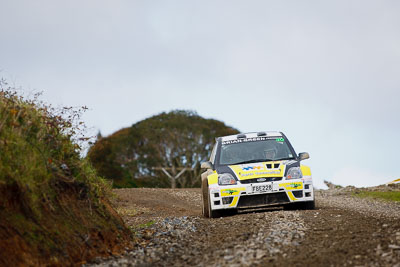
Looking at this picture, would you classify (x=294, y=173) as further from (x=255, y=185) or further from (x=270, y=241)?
(x=270, y=241)

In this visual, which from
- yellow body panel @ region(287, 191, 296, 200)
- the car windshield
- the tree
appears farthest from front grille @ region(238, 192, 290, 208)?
the tree

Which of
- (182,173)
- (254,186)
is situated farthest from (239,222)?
(182,173)

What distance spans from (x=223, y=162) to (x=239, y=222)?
101 inches

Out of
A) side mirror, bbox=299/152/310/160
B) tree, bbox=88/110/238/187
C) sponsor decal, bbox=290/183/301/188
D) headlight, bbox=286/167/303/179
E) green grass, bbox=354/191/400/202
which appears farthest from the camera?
tree, bbox=88/110/238/187

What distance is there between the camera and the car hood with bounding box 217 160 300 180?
38.1ft

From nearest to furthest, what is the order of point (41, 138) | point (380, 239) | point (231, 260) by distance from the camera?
point (231, 260), point (380, 239), point (41, 138)

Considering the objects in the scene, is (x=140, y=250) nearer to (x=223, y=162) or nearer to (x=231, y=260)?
(x=231, y=260)

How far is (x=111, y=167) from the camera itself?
4566cm

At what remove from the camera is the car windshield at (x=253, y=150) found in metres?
12.6

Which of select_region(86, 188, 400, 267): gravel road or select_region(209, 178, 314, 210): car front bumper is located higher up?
A: select_region(209, 178, 314, 210): car front bumper

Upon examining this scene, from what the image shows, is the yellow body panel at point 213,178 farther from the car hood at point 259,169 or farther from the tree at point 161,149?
the tree at point 161,149

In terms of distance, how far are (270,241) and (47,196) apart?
10.2 ft

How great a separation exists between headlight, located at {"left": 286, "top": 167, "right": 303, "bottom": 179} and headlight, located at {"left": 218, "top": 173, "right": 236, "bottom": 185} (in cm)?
115

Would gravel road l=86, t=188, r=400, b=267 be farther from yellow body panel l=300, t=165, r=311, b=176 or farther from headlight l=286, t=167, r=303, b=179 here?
yellow body panel l=300, t=165, r=311, b=176
